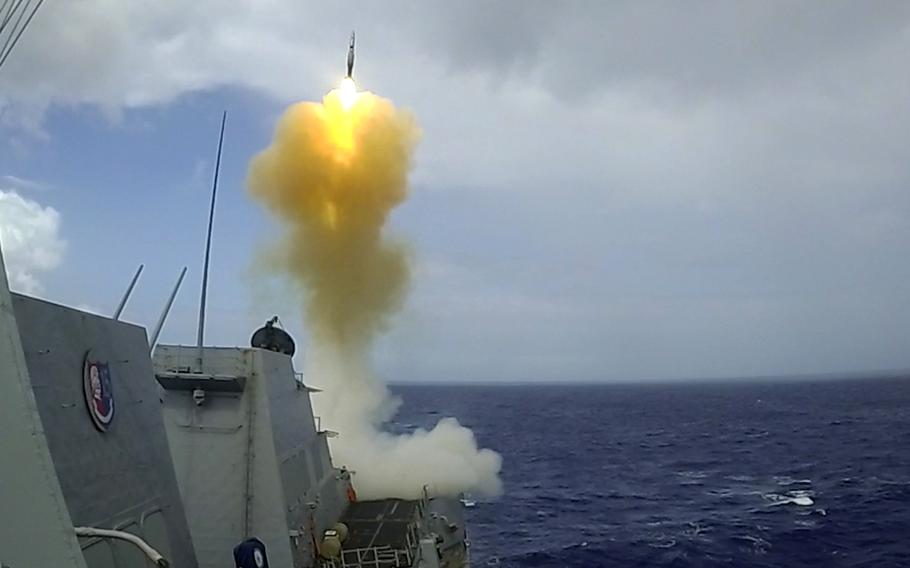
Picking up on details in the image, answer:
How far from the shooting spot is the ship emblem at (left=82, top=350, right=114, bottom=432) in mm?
7410

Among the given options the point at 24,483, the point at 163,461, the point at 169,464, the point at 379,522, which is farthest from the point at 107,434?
the point at 379,522

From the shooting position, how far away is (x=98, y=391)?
763 cm

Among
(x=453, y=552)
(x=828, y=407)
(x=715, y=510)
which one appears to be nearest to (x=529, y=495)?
(x=715, y=510)

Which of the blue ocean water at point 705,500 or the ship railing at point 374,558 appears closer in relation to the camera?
the ship railing at point 374,558

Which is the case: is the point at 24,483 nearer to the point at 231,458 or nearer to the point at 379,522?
the point at 231,458

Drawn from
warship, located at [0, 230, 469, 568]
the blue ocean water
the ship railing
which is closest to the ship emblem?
warship, located at [0, 230, 469, 568]

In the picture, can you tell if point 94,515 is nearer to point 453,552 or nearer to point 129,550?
point 129,550

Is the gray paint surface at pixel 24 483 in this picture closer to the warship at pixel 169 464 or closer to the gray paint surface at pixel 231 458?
the warship at pixel 169 464

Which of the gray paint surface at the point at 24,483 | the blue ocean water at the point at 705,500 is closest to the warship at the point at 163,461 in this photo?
the gray paint surface at the point at 24,483

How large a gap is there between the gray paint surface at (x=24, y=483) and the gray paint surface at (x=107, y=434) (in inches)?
52.9

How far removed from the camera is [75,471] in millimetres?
6914

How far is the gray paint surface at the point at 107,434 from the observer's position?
676 cm

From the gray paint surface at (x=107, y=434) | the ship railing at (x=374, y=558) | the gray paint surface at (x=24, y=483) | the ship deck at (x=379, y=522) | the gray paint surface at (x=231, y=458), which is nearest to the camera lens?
the gray paint surface at (x=24, y=483)

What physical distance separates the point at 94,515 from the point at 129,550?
684 mm
